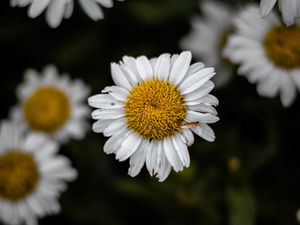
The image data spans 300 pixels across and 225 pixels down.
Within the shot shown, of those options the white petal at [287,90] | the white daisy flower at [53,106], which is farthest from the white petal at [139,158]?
the white daisy flower at [53,106]

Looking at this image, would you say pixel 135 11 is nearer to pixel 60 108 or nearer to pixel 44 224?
pixel 60 108

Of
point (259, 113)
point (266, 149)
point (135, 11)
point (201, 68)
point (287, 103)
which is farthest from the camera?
point (135, 11)

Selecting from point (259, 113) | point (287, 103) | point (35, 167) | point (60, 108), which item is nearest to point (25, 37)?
point (60, 108)

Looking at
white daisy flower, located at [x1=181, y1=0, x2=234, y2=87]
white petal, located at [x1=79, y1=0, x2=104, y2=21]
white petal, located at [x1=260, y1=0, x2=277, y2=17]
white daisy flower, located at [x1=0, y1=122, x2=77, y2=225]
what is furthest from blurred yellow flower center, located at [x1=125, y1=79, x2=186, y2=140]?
white daisy flower, located at [x1=181, y1=0, x2=234, y2=87]

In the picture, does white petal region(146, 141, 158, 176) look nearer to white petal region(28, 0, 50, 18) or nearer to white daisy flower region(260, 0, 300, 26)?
white daisy flower region(260, 0, 300, 26)

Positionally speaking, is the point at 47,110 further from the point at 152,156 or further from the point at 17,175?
the point at 152,156

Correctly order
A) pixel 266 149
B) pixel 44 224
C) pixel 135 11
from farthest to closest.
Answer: pixel 135 11 < pixel 44 224 < pixel 266 149
